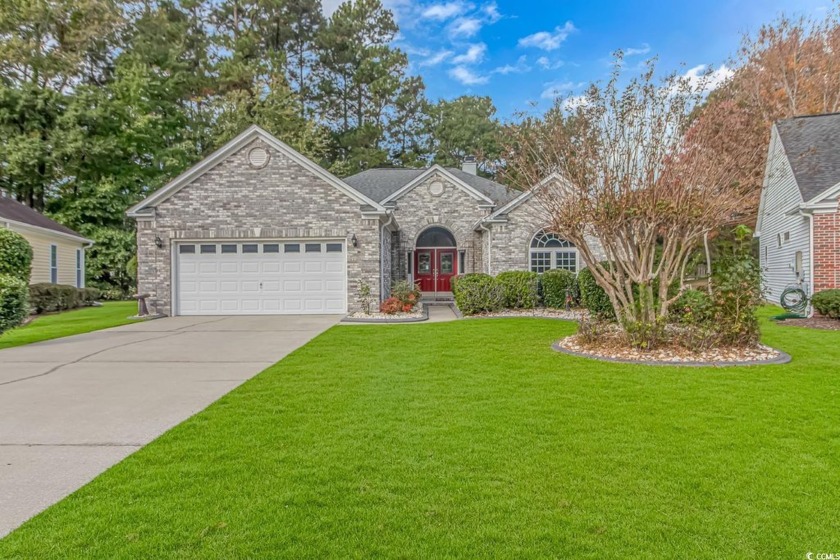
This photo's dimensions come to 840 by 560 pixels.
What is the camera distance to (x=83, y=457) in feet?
12.3

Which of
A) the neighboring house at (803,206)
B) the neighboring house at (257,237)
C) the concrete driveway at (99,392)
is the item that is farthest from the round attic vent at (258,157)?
the neighboring house at (803,206)

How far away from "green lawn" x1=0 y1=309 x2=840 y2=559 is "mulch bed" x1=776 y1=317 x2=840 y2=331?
5958 mm

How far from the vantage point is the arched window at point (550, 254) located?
17.3 metres

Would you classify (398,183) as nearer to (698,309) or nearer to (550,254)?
(550,254)

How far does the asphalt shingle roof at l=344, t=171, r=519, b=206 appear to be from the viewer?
68.6ft

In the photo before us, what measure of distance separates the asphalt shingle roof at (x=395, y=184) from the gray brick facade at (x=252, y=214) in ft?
20.6

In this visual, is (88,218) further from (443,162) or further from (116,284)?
(443,162)

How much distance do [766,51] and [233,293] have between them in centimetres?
2727

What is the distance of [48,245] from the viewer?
758 inches

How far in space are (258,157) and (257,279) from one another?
12.0 ft

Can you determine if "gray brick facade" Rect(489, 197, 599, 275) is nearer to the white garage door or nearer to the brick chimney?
the white garage door

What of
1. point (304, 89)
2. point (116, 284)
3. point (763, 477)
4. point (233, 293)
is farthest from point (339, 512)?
point (304, 89)

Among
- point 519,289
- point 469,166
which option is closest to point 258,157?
point 519,289

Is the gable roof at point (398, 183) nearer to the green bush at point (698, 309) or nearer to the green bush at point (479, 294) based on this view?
the green bush at point (479, 294)
